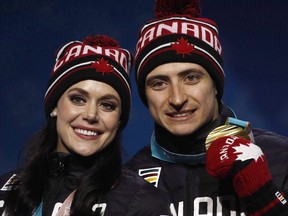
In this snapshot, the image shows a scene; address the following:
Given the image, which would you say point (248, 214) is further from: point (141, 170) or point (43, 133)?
point (43, 133)

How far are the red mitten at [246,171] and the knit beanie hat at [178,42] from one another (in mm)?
476

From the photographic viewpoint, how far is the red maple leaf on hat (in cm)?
224

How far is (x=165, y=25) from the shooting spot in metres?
2.38

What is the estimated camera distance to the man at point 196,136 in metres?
1.85

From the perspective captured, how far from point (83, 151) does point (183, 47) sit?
2.17ft

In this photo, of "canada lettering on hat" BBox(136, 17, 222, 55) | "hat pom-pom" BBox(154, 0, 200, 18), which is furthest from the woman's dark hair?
"hat pom-pom" BBox(154, 0, 200, 18)

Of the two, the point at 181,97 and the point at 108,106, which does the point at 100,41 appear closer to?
the point at 108,106

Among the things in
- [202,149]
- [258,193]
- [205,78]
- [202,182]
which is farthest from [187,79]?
[258,193]

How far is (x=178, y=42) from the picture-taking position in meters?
2.29

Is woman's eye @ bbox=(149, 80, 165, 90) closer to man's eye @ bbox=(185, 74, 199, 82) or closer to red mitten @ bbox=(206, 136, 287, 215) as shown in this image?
man's eye @ bbox=(185, 74, 199, 82)

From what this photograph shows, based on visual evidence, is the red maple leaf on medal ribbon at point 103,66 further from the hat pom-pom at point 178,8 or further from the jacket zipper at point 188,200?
the jacket zipper at point 188,200

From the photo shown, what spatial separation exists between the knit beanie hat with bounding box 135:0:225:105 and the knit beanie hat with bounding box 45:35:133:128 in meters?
0.11

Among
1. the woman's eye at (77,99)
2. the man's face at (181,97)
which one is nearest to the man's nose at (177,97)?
the man's face at (181,97)

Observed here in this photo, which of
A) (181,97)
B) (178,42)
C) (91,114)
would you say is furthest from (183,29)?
(91,114)
